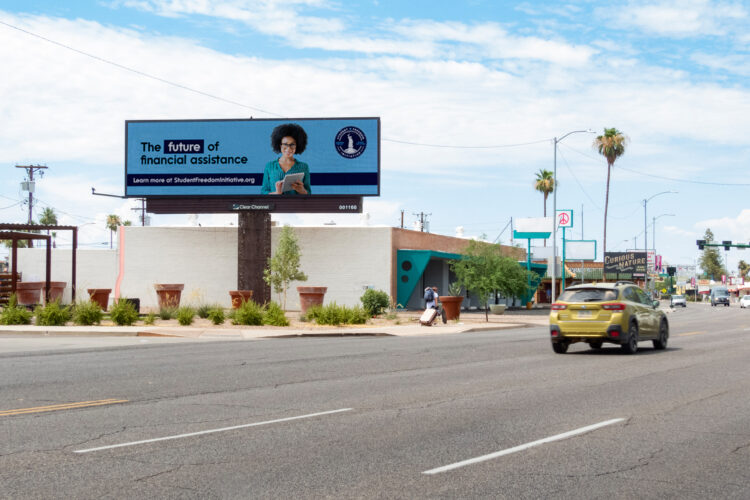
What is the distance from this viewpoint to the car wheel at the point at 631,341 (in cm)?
1967

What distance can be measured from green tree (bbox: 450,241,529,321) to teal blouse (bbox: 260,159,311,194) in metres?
9.56

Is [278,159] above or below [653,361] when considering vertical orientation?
above

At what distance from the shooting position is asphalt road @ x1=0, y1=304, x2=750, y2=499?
6.82 metres

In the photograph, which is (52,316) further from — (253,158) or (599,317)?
(599,317)

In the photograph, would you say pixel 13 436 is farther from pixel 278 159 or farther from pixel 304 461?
pixel 278 159

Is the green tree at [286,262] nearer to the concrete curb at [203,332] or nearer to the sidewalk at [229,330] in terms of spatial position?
the sidewalk at [229,330]

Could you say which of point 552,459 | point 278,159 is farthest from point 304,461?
point 278,159

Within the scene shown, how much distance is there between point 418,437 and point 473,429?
2.63 ft

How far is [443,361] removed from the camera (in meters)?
18.1

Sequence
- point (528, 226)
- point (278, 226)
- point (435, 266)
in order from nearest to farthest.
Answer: point (278, 226) < point (435, 266) < point (528, 226)

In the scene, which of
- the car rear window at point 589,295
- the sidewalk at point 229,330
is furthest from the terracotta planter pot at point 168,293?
the car rear window at point 589,295

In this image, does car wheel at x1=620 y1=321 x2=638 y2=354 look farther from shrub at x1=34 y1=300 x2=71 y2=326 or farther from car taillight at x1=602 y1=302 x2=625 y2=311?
shrub at x1=34 y1=300 x2=71 y2=326

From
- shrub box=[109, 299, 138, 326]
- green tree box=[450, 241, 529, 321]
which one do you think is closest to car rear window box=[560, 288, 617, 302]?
shrub box=[109, 299, 138, 326]

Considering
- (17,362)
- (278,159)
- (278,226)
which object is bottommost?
(17,362)
